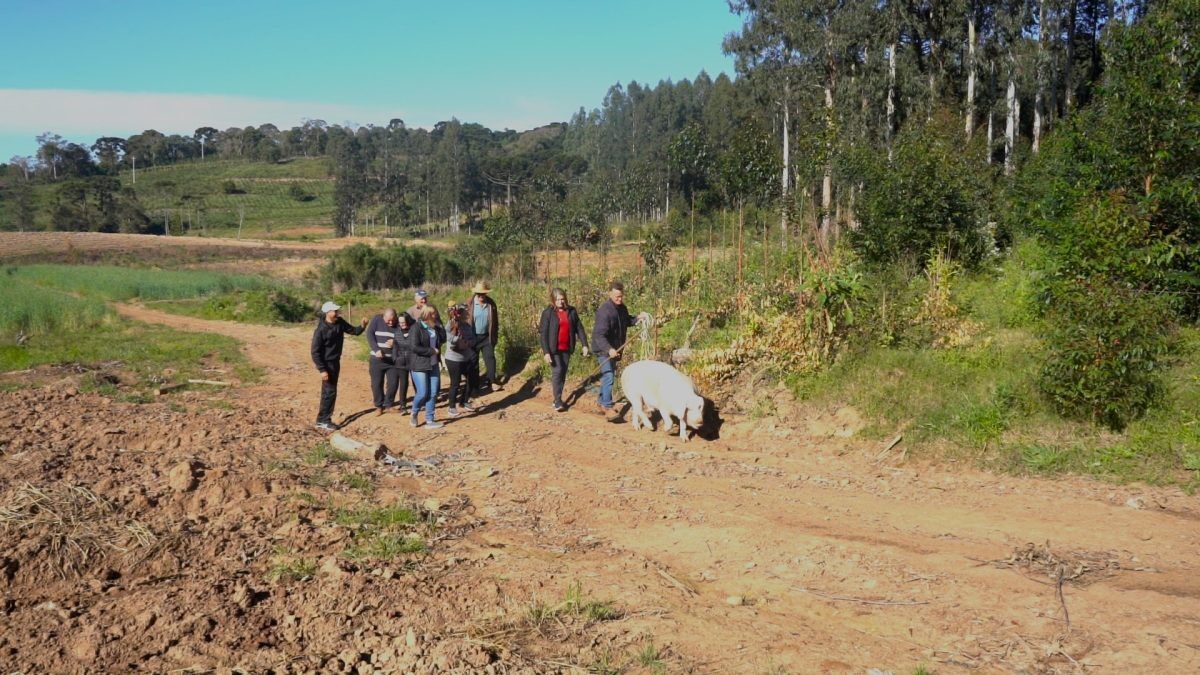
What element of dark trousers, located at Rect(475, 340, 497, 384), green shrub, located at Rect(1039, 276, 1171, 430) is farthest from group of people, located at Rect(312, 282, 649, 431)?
green shrub, located at Rect(1039, 276, 1171, 430)

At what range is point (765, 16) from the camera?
1342 inches

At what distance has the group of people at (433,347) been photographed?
36.1 ft

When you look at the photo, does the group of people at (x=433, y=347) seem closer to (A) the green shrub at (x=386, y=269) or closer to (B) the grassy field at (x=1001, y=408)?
(B) the grassy field at (x=1001, y=408)

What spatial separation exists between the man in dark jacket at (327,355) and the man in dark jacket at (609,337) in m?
3.56

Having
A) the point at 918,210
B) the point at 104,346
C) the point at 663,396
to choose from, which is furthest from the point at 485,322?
the point at 104,346

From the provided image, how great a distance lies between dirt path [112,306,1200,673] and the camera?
4855mm

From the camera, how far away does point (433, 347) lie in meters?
11.1

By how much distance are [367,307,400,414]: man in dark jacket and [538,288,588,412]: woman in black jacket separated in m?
2.26

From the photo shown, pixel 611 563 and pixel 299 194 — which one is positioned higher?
pixel 299 194

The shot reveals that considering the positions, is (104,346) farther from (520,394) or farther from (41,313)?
(520,394)

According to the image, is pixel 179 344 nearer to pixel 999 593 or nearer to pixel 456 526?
pixel 456 526

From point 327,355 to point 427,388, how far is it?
4.69 feet

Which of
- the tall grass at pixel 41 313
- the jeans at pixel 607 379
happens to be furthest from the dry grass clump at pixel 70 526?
the tall grass at pixel 41 313

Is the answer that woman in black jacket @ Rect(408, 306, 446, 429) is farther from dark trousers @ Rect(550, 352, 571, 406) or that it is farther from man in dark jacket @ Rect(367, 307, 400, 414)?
dark trousers @ Rect(550, 352, 571, 406)
